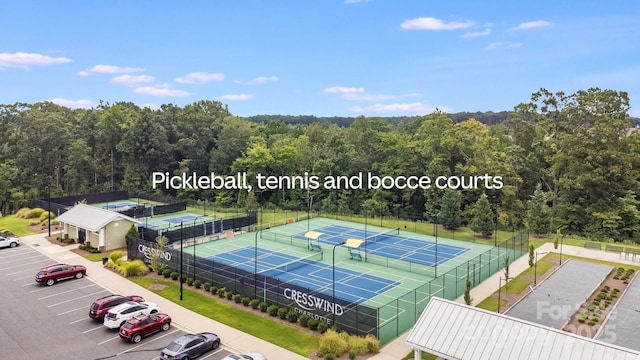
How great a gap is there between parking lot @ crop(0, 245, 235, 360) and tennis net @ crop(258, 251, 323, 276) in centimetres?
872

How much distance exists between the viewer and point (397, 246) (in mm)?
40719

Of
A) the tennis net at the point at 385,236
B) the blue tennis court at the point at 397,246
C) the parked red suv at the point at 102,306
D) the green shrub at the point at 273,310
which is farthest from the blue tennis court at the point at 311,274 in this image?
the parked red suv at the point at 102,306

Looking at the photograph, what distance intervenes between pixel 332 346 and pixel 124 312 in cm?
1070

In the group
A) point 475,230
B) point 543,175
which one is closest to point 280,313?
point 475,230

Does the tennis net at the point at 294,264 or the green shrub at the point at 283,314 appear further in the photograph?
the tennis net at the point at 294,264

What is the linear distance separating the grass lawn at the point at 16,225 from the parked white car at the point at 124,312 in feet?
91.3

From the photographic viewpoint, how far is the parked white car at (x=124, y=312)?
22.2 metres

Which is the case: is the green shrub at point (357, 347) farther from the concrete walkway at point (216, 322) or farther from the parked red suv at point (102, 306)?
the parked red suv at point (102, 306)

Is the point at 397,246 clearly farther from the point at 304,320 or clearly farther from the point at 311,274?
the point at 304,320

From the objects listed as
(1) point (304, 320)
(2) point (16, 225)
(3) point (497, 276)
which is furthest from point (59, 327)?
(2) point (16, 225)

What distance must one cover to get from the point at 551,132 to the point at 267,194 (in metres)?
42.4

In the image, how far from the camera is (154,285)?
29078 mm

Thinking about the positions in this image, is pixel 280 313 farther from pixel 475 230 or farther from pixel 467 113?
pixel 467 113

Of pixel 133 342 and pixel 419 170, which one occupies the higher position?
pixel 419 170
